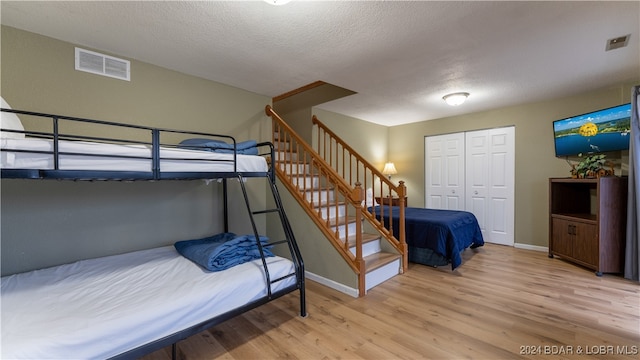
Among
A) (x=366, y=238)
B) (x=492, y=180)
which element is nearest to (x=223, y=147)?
(x=366, y=238)

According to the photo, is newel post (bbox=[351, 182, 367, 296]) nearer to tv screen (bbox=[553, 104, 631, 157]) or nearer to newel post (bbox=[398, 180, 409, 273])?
newel post (bbox=[398, 180, 409, 273])

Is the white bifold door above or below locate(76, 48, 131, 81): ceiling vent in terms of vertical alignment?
below

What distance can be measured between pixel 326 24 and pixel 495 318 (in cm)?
264

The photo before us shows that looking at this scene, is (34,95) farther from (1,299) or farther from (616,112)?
(616,112)

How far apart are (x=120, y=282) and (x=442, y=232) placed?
3096 millimetres

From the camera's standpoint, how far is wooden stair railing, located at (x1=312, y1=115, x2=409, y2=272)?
319 cm

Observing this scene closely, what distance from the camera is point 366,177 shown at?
420cm

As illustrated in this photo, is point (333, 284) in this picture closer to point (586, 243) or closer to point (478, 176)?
point (586, 243)

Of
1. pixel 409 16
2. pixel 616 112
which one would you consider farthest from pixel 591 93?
pixel 409 16

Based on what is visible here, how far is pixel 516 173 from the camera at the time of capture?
4117 millimetres

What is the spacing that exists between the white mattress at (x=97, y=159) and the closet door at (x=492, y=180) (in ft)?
14.0

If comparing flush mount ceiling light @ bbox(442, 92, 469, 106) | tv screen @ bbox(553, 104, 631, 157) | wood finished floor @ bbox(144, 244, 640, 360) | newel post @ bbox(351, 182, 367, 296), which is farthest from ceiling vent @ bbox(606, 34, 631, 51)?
newel post @ bbox(351, 182, 367, 296)

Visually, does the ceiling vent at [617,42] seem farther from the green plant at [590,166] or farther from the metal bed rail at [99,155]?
the metal bed rail at [99,155]

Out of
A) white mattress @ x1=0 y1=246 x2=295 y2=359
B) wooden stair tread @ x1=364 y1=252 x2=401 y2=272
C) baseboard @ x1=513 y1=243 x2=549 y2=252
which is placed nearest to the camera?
white mattress @ x1=0 y1=246 x2=295 y2=359
